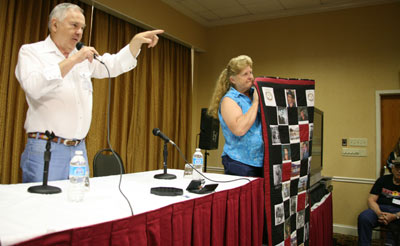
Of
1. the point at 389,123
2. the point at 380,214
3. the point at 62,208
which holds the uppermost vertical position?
the point at 389,123

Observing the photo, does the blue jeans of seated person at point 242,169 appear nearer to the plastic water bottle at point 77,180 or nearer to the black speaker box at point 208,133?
the plastic water bottle at point 77,180

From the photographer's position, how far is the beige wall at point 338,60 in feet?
13.3

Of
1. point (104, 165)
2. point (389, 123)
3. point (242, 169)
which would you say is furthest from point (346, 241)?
point (104, 165)

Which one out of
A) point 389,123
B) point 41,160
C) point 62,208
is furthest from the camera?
point 389,123

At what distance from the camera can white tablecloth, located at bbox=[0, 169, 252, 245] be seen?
770 millimetres

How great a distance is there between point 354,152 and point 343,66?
1.17 m

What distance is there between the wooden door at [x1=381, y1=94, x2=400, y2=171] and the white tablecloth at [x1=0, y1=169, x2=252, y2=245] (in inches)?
138

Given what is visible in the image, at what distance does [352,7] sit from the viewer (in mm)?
4254

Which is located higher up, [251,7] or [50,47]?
[251,7]

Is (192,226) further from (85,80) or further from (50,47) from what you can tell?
(50,47)

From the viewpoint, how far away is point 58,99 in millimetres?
1536

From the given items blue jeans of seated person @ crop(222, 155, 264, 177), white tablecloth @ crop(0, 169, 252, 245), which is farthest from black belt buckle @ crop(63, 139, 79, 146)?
blue jeans of seated person @ crop(222, 155, 264, 177)

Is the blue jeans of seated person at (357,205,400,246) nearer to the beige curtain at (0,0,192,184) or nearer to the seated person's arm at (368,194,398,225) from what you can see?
the seated person's arm at (368,194,398,225)

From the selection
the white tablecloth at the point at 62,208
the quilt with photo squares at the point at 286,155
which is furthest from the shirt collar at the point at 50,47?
the quilt with photo squares at the point at 286,155
